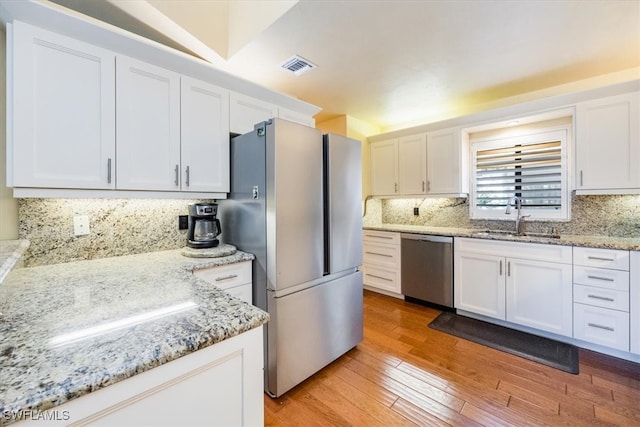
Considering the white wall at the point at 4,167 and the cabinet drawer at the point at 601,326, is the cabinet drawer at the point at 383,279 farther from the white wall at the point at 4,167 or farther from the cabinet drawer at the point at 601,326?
the white wall at the point at 4,167

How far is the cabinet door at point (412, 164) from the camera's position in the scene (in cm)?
341

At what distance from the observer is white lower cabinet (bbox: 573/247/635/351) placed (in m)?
1.98

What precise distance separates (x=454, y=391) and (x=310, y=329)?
3.37ft

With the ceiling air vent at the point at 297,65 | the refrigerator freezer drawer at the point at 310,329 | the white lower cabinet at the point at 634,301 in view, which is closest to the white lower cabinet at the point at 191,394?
the refrigerator freezer drawer at the point at 310,329

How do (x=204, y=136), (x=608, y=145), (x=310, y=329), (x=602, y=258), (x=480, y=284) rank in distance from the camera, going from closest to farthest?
(x=310, y=329)
(x=204, y=136)
(x=602, y=258)
(x=608, y=145)
(x=480, y=284)

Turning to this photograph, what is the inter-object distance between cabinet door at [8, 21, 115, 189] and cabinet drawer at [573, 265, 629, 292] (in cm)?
348

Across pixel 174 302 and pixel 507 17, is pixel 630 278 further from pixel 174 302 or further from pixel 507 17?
pixel 174 302

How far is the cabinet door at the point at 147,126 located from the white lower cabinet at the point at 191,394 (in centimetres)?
134

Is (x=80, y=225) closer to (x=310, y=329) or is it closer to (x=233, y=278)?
(x=233, y=278)

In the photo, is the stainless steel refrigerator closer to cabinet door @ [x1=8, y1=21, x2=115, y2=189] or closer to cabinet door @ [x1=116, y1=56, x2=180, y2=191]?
cabinet door @ [x1=116, y1=56, x2=180, y2=191]

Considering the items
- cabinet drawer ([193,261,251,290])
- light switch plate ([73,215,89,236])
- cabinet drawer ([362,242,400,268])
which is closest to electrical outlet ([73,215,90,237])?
→ light switch plate ([73,215,89,236])

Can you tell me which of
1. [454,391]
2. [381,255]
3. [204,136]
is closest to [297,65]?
[204,136]

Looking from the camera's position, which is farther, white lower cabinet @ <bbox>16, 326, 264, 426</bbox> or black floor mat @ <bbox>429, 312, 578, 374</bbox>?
black floor mat @ <bbox>429, 312, 578, 374</bbox>

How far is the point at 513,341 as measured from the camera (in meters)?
2.31
